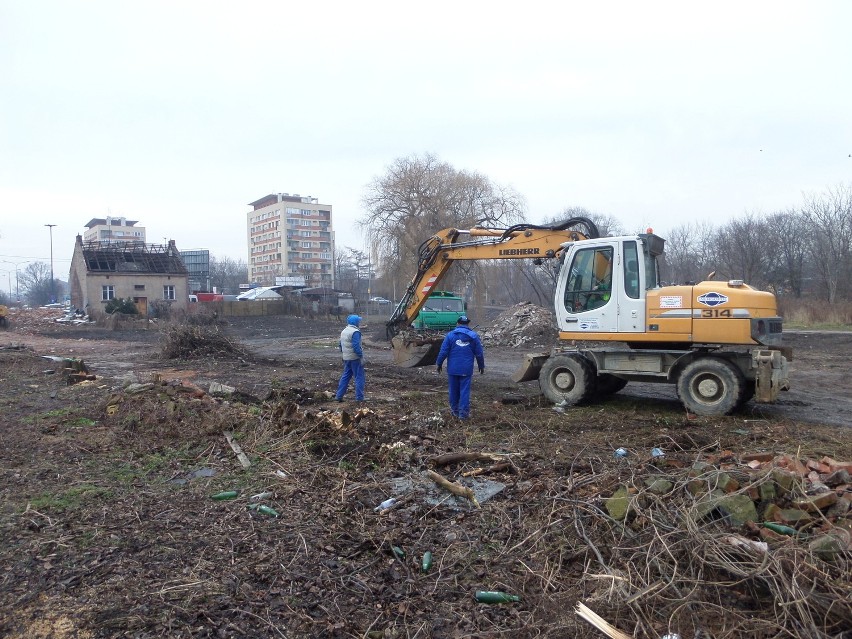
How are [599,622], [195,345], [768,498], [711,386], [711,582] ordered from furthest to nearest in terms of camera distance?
[195,345] < [711,386] < [768,498] < [711,582] < [599,622]

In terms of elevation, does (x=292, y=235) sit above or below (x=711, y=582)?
above

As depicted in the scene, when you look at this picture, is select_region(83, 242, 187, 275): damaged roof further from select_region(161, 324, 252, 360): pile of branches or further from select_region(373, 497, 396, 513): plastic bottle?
select_region(373, 497, 396, 513): plastic bottle

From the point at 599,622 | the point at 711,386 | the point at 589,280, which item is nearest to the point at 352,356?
the point at 589,280

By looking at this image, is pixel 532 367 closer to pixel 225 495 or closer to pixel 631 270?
pixel 631 270

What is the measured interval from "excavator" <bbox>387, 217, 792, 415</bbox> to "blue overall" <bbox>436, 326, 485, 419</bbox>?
174cm

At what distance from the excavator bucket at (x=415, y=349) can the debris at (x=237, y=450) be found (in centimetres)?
521

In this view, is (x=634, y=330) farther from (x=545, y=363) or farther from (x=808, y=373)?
(x=808, y=373)

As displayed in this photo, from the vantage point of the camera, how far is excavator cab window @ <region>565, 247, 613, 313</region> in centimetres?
992

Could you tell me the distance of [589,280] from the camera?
10.1 meters

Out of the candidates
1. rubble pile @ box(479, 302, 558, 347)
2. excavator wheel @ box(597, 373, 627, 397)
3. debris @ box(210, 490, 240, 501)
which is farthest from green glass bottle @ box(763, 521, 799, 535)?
rubble pile @ box(479, 302, 558, 347)

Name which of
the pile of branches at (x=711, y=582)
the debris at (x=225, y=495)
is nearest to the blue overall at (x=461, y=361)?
the debris at (x=225, y=495)

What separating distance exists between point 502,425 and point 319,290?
49.3 metres

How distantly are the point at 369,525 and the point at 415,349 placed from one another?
7.73m

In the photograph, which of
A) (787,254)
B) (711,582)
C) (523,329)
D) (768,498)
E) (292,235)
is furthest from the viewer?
(292,235)
